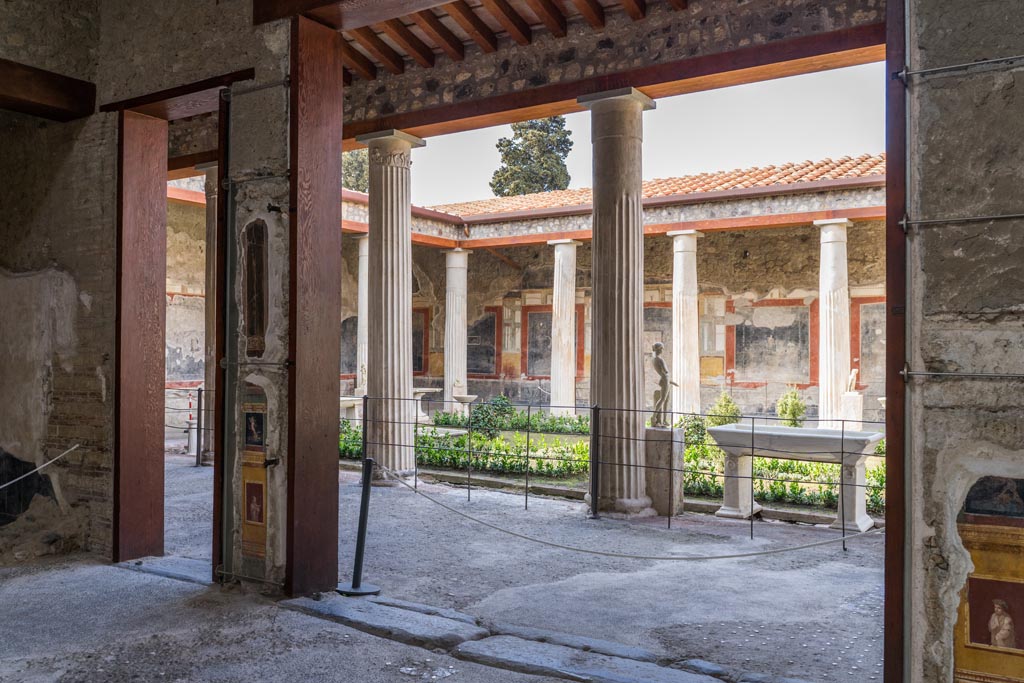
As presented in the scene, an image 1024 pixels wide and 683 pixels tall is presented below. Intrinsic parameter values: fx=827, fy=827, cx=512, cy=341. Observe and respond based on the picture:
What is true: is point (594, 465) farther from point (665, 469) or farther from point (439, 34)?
point (439, 34)

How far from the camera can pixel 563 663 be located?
10.6 feet

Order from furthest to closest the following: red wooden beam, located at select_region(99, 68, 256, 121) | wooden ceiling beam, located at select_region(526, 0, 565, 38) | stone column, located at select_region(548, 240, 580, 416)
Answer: stone column, located at select_region(548, 240, 580, 416)
wooden ceiling beam, located at select_region(526, 0, 565, 38)
red wooden beam, located at select_region(99, 68, 256, 121)

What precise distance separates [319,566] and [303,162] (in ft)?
6.56

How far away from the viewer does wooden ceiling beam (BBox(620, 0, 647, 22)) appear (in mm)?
6270

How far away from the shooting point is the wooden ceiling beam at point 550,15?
21.1 ft

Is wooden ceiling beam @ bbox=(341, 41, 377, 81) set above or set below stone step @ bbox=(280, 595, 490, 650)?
above

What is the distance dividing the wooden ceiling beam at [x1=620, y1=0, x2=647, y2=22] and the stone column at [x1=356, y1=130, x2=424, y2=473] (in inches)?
106

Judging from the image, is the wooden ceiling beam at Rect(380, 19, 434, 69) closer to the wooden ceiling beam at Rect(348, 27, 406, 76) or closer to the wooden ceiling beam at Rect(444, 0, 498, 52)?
the wooden ceiling beam at Rect(348, 27, 406, 76)

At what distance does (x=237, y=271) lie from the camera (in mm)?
4234

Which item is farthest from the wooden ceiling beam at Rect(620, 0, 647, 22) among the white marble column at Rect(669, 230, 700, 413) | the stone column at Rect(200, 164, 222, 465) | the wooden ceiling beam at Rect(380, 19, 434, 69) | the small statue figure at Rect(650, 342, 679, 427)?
the white marble column at Rect(669, 230, 700, 413)

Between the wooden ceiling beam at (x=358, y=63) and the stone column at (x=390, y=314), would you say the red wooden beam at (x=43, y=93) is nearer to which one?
the wooden ceiling beam at (x=358, y=63)

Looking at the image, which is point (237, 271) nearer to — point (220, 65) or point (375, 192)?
point (220, 65)

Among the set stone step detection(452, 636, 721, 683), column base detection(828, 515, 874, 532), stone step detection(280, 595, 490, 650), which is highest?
stone step detection(280, 595, 490, 650)

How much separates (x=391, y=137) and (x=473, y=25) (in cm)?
161
